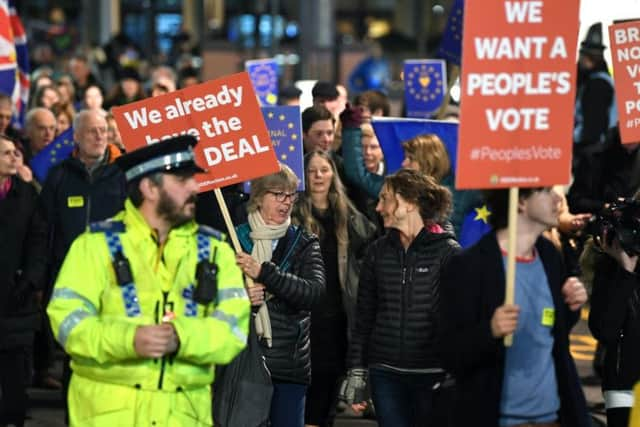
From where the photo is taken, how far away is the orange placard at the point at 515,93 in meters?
7.30

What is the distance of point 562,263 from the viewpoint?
740 centimetres

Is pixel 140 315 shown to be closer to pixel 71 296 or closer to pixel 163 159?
pixel 71 296

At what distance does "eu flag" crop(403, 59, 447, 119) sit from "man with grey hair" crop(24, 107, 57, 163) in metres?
3.34

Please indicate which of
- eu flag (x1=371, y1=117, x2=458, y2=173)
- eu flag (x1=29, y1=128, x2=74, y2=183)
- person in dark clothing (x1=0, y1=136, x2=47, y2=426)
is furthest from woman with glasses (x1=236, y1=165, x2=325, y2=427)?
eu flag (x1=29, y1=128, x2=74, y2=183)

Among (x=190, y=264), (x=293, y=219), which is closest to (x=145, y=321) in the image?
(x=190, y=264)

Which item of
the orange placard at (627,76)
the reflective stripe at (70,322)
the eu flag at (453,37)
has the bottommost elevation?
the reflective stripe at (70,322)

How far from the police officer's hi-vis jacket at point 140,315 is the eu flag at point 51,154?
766cm

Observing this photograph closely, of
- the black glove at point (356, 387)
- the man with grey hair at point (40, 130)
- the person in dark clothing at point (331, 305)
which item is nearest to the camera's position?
the black glove at point (356, 387)

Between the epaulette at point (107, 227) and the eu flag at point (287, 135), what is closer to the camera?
the epaulette at point (107, 227)

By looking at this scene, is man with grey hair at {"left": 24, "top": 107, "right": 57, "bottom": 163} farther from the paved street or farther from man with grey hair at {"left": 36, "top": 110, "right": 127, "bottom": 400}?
man with grey hair at {"left": 36, "top": 110, "right": 127, "bottom": 400}

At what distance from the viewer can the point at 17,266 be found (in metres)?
11.7

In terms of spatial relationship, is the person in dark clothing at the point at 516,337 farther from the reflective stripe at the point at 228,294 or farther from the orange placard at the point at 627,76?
the orange placard at the point at 627,76

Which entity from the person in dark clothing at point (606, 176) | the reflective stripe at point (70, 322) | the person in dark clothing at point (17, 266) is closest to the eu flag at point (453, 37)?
the person in dark clothing at point (606, 176)

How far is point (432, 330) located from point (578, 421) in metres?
1.86
